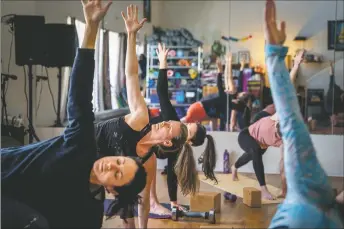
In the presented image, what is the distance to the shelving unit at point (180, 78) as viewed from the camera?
5141mm

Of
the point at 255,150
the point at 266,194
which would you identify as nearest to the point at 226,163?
the point at 255,150

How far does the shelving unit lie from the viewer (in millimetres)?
5141

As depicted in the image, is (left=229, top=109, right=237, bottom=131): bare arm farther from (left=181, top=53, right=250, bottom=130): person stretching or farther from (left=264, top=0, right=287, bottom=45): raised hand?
(left=264, top=0, right=287, bottom=45): raised hand

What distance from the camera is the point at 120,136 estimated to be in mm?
2100

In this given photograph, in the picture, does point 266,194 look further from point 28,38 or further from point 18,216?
point 28,38

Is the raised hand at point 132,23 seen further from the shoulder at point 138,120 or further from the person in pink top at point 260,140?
the person in pink top at point 260,140

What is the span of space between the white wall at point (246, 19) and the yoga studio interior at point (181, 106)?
0.02 m

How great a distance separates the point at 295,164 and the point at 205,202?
270 centimetres

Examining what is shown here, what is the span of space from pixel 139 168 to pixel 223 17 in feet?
13.6

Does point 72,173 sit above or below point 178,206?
above

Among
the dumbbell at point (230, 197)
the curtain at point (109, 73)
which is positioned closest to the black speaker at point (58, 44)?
the curtain at point (109, 73)

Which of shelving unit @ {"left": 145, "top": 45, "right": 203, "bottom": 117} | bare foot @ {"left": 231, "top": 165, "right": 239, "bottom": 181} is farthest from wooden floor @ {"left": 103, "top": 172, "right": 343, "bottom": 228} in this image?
shelving unit @ {"left": 145, "top": 45, "right": 203, "bottom": 117}

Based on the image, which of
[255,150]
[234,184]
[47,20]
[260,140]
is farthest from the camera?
[47,20]

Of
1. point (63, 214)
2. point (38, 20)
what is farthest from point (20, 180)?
point (38, 20)
